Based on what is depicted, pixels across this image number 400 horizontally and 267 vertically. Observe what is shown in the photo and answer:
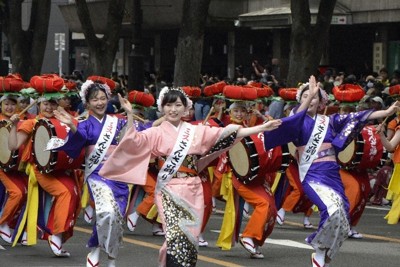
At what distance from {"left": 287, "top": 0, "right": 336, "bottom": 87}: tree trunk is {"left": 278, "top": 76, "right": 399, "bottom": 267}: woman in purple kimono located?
957cm

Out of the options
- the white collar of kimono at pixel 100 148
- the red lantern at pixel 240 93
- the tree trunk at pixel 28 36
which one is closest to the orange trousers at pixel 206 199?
the red lantern at pixel 240 93

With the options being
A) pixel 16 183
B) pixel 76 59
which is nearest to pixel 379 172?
pixel 16 183

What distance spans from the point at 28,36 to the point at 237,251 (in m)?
16.0

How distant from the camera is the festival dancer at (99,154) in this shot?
448 inches

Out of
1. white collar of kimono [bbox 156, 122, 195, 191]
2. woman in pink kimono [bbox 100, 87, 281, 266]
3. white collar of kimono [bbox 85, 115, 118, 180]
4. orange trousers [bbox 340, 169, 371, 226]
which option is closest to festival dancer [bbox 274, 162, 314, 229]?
orange trousers [bbox 340, 169, 371, 226]

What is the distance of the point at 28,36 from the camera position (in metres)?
29.1

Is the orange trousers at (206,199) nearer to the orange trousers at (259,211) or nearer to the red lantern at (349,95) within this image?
the orange trousers at (259,211)

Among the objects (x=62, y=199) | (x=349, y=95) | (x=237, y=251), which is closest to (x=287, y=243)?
(x=237, y=251)

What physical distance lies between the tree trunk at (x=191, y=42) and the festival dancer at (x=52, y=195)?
9.37 m

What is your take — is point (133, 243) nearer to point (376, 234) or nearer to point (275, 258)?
point (275, 258)

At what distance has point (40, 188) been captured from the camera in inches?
544

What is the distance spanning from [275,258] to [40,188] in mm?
2612

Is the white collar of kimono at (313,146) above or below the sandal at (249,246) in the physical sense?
above

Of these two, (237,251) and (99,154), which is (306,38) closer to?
(237,251)
